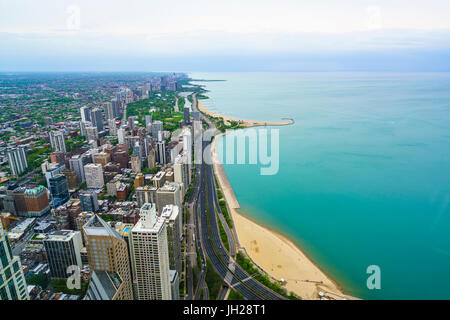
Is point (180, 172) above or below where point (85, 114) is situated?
below

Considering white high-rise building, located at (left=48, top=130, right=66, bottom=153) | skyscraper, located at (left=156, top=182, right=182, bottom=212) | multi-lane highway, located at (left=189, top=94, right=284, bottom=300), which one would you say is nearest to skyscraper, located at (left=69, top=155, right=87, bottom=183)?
white high-rise building, located at (left=48, top=130, right=66, bottom=153)

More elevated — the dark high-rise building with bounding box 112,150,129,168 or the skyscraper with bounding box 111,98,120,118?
the skyscraper with bounding box 111,98,120,118

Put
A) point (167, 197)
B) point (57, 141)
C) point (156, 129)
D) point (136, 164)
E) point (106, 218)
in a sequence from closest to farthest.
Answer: point (167, 197), point (106, 218), point (136, 164), point (57, 141), point (156, 129)

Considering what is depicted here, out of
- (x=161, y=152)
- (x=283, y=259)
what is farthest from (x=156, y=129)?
(x=283, y=259)

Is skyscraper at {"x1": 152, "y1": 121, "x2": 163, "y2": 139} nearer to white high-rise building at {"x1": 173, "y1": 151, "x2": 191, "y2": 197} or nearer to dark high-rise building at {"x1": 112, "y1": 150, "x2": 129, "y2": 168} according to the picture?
dark high-rise building at {"x1": 112, "y1": 150, "x2": 129, "y2": 168}

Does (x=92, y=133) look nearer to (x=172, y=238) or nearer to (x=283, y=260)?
(x=172, y=238)

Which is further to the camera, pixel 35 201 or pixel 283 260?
pixel 35 201

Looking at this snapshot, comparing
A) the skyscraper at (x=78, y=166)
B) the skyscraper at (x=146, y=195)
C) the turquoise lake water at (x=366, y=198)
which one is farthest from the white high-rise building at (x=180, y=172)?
the skyscraper at (x=78, y=166)
